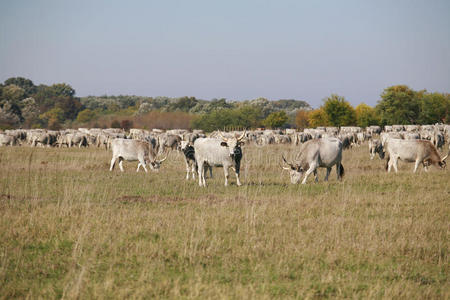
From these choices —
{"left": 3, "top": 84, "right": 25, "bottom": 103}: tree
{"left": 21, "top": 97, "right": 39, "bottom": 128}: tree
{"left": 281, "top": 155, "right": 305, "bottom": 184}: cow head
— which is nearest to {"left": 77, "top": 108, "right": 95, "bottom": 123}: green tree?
{"left": 21, "top": 97, "right": 39, "bottom": 128}: tree

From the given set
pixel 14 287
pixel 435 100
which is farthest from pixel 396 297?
pixel 435 100

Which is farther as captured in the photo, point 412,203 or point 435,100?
point 435,100

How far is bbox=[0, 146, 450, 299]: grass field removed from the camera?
6.49 meters

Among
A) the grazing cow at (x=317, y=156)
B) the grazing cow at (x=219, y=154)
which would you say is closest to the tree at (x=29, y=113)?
the grazing cow at (x=219, y=154)

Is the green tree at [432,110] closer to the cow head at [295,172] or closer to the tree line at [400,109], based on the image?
the tree line at [400,109]

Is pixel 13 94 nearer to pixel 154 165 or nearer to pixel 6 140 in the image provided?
pixel 6 140

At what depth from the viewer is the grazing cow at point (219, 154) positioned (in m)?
15.7

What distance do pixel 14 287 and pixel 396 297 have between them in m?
5.20

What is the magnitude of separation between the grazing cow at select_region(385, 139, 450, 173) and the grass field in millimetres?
7483

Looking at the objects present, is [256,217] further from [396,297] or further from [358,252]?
[396,297]

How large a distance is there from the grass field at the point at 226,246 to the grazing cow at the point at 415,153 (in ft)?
24.6

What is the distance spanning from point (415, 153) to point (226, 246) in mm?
14652

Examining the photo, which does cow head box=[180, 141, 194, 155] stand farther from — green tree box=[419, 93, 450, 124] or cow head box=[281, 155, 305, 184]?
green tree box=[419, 93, 450, 124]

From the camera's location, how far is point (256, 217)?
397 inches
